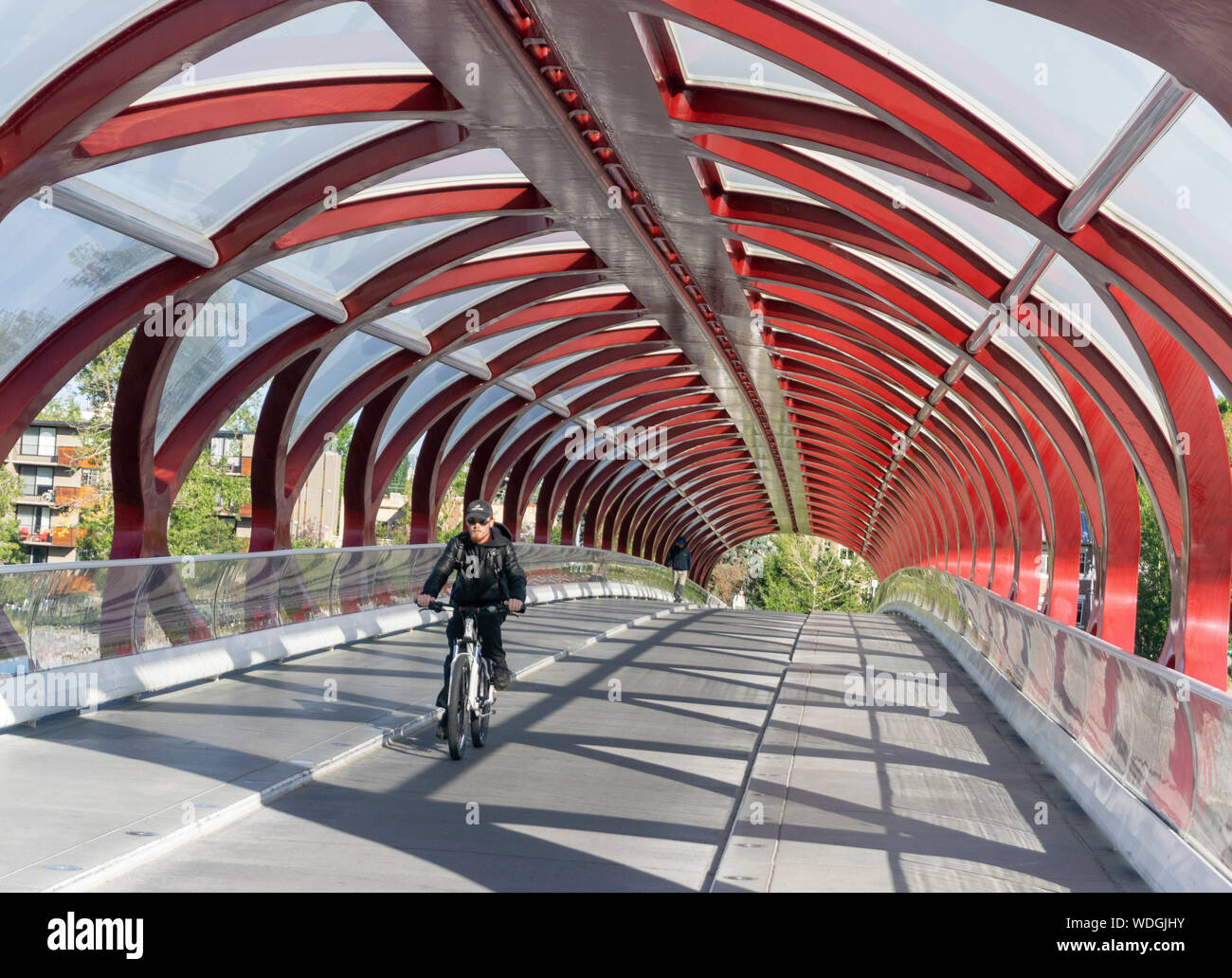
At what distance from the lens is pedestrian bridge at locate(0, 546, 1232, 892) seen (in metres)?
6.21

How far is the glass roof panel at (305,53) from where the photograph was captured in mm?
10039

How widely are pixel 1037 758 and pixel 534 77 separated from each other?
701cm

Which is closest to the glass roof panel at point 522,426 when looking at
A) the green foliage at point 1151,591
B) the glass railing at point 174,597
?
the glass railing at point 174,597

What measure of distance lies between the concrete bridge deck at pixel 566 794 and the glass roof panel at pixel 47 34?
16.1ft

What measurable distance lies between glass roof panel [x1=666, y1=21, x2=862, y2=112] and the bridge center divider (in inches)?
258

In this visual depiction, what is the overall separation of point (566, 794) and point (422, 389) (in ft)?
59.7

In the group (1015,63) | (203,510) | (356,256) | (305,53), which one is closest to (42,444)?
(203,510)

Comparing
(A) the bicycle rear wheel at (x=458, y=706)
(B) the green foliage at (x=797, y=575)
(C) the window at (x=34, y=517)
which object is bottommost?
(B) the green foliage at (x=797, y=575)

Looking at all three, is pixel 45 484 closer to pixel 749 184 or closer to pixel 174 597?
pixel 174 597

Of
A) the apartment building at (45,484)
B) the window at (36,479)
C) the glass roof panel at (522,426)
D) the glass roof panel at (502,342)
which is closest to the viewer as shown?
the glass roof panel at (502,342)

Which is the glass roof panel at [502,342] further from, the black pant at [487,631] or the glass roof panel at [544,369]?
the black pant at [487,631]

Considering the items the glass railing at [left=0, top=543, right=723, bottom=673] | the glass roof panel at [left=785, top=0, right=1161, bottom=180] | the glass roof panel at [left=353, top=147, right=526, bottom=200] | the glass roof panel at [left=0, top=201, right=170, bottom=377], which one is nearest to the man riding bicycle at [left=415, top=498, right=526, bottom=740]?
the glass railing at [left=0, top=543, right=723, bottom=673]
